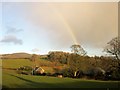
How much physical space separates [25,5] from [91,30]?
1.83m

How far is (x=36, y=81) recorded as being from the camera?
8438 mm

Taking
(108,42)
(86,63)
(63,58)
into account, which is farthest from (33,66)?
(108,42)

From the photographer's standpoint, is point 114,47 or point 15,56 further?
point 114,47

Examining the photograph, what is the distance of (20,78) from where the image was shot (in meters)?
8.45

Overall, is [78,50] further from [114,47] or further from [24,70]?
[24,70]

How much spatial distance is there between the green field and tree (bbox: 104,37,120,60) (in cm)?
82

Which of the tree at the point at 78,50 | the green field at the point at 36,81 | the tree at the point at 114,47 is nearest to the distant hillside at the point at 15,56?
the green field at the point at 36,81

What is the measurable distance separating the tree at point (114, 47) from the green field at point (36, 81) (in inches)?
32.4

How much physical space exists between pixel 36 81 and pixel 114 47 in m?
2.24

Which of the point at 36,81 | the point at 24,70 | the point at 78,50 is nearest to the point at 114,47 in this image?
the point at 78,50

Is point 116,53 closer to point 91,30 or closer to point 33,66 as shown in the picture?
point 91,30

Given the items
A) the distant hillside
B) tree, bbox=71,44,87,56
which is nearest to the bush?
the distant hillside

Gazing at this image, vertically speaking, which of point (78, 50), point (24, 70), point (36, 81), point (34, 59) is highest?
point (78, 50)

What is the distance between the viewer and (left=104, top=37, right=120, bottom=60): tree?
338 inches
